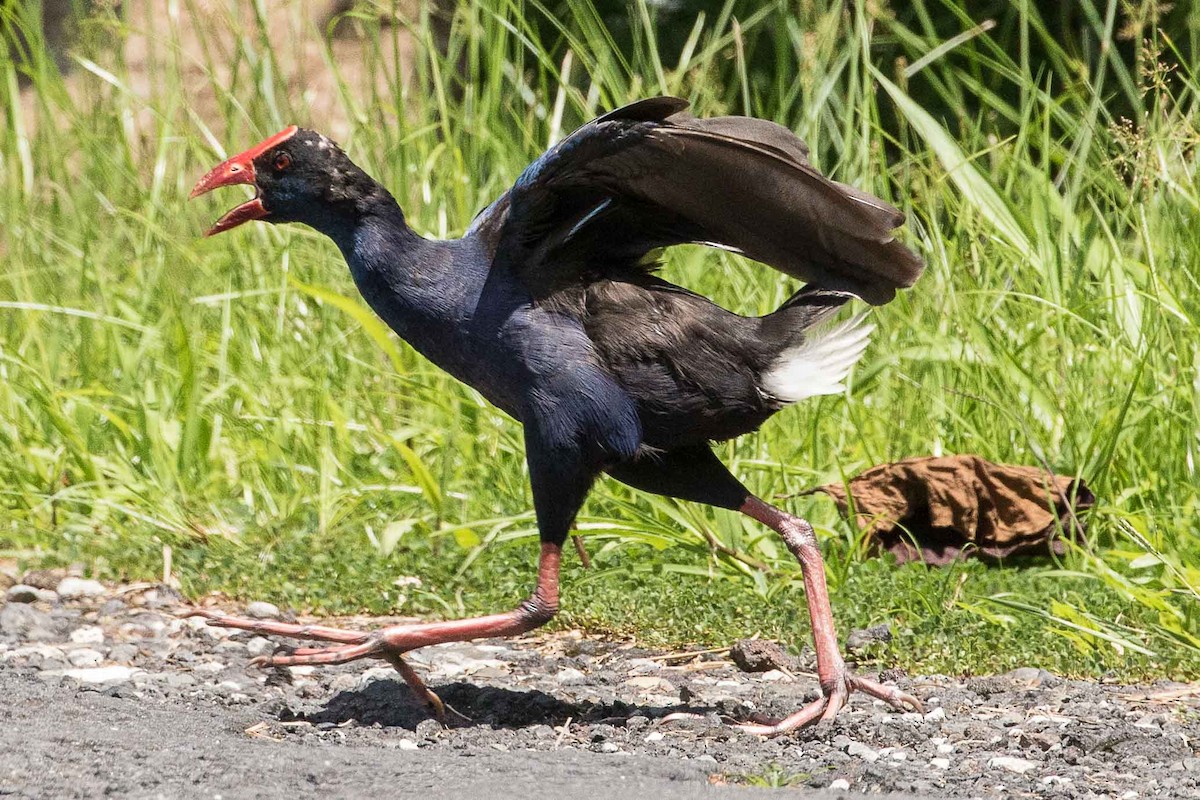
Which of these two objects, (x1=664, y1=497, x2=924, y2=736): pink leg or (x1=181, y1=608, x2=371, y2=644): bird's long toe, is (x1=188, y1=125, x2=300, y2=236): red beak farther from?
(x1=664, y1=497, x2=924, y2=736): pink leg

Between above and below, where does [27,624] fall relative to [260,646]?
above

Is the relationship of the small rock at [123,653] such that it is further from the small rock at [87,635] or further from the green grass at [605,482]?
the green grass at [605,482]

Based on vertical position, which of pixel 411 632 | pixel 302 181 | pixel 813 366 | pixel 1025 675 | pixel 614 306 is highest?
pixel 302 181

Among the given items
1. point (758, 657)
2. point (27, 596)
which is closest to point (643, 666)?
point (758, 657)

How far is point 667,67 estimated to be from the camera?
26.0ft

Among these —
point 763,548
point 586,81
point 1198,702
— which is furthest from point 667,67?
point 1198,702

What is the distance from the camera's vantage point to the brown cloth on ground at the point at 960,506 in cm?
419

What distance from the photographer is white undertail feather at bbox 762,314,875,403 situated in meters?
3.55

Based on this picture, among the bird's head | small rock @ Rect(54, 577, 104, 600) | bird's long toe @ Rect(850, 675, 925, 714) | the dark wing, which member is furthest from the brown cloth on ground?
small rock @ Rect(54, 577, 104, 600)

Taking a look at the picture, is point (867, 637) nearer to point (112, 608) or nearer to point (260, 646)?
point (260, 646)

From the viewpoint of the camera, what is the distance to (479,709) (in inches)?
136

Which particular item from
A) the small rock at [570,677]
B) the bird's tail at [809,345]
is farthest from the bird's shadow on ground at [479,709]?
the bird's tail at [809,345]

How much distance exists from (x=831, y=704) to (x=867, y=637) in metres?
0.53

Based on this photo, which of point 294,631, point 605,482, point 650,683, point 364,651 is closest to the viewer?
point 364,651
